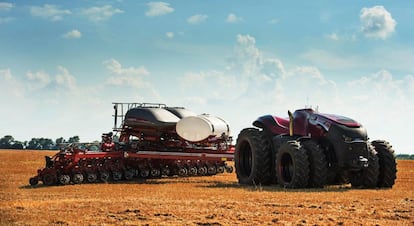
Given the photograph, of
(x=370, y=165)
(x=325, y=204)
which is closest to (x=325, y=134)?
(x=370, y=165)

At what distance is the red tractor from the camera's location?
16625 millimetres

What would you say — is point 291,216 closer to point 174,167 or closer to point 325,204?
point 325,204

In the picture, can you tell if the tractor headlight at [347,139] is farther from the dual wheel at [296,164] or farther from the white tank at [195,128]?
the white tank at [195,128]

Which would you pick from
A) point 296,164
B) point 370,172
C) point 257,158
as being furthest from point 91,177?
point 370,172

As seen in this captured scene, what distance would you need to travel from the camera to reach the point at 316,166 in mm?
16516

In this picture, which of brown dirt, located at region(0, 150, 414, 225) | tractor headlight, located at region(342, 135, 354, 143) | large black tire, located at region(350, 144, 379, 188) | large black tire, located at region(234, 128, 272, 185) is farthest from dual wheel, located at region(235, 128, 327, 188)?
large black tire, located at region(350, 144, 379, 188)

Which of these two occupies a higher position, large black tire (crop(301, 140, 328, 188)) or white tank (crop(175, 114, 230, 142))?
white tank (crop(175, 114, 230, 142))

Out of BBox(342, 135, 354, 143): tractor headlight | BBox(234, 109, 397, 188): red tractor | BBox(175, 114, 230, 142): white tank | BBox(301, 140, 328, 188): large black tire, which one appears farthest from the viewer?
BBox(175, 114, 230, 142): white tank

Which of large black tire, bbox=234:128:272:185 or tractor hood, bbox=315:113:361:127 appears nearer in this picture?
tractor hood, bbox=315:113:361:127

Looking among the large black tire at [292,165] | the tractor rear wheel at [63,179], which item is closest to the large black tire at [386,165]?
the large black tire at [292,165]

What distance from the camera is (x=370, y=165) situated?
17047mm

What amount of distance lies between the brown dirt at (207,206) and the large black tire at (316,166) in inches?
14.8

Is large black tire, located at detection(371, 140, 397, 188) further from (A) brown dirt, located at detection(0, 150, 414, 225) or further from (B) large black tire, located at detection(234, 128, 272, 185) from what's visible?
(B) large black tire, located at detection(234, 128, 272, 185)

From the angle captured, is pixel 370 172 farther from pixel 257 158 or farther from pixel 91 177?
pixel 91 177
